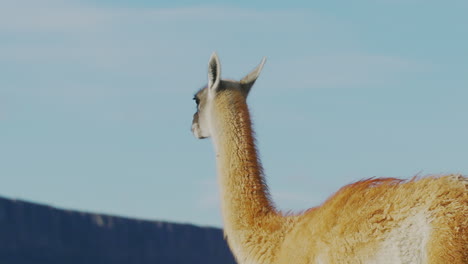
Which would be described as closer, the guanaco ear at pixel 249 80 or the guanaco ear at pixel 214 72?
the guanaco ear at pixel 214 72

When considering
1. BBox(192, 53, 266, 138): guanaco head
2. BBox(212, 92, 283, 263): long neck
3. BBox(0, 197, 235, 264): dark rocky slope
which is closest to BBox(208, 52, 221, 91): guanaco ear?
BBox(192, 53, 266, 138): guanaco head

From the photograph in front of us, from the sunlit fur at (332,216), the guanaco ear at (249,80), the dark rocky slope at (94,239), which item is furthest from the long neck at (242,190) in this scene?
the dark rocky slope at (94,239)

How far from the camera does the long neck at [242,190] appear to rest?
11.5 meters

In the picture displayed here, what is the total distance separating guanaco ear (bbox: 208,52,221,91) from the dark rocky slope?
50215 millimetres

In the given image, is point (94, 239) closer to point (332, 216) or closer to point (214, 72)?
point (214, 72)

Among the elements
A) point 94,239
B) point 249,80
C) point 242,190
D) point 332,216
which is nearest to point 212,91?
point 249,80

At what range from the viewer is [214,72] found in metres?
12.2

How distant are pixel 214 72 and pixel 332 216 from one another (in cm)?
269

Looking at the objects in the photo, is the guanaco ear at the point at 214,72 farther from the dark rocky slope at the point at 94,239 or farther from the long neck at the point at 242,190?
the dark rocky slope at the point at 94,239

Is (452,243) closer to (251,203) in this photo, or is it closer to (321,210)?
(321,210)

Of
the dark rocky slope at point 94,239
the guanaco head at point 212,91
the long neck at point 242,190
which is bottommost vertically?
the dark rocky slope at point 94,239

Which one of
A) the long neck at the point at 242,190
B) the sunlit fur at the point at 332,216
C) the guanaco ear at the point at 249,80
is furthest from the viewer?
the guanaco ear at the point at 249,80

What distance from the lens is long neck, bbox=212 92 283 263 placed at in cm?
1149

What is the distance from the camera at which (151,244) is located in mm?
69625
